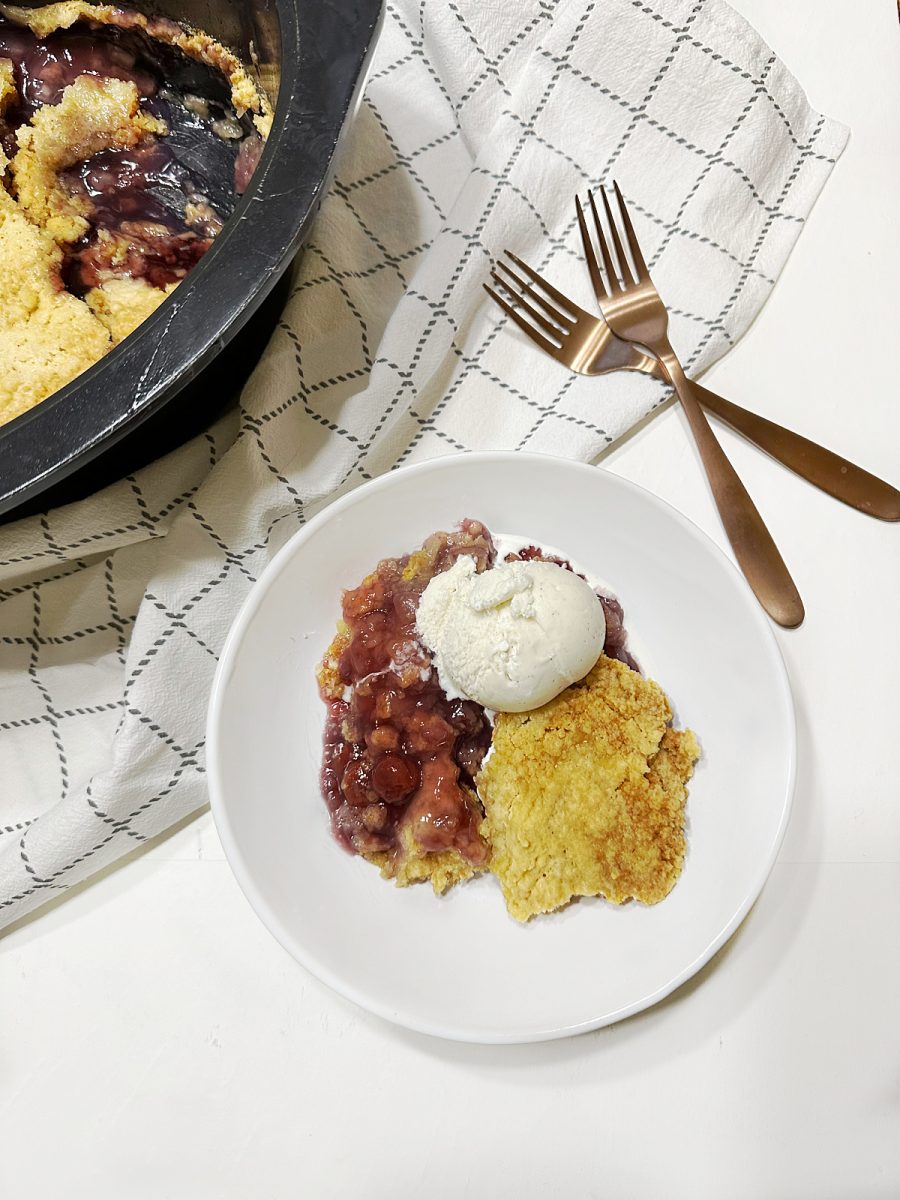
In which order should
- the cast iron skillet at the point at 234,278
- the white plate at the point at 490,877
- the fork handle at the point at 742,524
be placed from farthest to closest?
the fork handle at the point at 742,524, the white plate at the point at 490,877, the cast iron skillet at the point at 234,278

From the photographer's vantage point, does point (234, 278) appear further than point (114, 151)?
No

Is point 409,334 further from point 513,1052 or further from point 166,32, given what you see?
point 513,1052

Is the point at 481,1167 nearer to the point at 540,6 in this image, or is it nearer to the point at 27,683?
the point at 27,683

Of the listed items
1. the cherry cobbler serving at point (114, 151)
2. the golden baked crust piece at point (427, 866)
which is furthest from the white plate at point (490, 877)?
the cherry cobbler serving at point (114, 151)

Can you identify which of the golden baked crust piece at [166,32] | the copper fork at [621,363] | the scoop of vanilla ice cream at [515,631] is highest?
the golden baked crust piece at [166,32]

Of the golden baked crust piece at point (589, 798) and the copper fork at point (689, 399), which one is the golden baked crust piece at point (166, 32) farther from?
the golden baked crust piece at point (589, 798)

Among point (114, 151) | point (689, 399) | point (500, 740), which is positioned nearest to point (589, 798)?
point (500, 740)

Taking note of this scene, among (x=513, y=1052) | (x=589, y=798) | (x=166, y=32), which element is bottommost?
(x=513, y=1052)

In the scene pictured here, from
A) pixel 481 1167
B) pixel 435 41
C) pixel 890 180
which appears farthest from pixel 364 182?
pixel 481 1167
